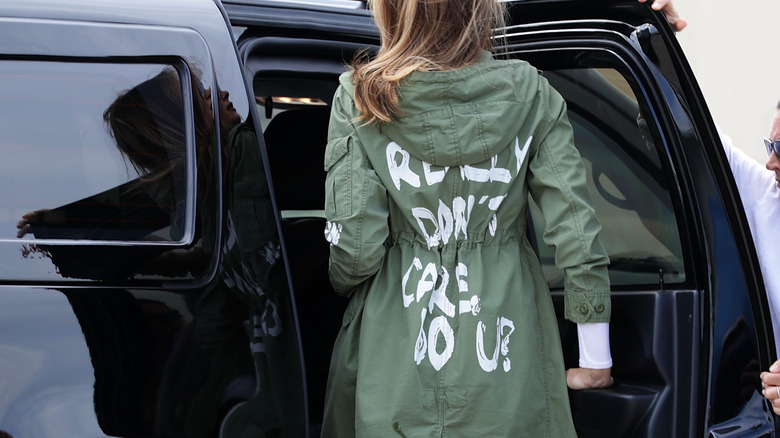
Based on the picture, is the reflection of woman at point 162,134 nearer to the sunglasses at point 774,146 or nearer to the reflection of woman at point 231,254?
the reflection of woman at point 231,254

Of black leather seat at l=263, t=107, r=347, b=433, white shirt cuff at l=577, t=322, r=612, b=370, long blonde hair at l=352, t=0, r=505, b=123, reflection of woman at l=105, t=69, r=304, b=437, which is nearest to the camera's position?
reflection of woman at l=105, t=69, r=304, b=437

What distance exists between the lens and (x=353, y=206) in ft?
5.49

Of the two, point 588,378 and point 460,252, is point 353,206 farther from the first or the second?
point 588,378

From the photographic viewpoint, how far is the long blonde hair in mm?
1629

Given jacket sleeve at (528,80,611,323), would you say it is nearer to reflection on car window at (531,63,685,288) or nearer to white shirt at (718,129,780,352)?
reflection on car window at (531,63,685,288)

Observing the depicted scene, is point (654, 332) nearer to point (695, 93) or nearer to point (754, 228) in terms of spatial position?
point (754, 228)

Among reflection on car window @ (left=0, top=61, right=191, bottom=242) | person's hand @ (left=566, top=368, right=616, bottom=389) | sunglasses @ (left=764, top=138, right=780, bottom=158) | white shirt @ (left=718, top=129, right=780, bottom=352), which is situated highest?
reflection on car window @ (left=0, top=61, right=191, bottom=242)

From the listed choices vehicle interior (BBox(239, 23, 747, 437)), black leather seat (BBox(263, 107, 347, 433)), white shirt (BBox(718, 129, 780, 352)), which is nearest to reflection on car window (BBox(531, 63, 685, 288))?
vehicle interior (BBox(239, 23, 747, 437))

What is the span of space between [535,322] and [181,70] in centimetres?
82

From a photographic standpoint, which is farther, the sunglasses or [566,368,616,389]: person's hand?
the sunglasses

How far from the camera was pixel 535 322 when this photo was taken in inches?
67.6

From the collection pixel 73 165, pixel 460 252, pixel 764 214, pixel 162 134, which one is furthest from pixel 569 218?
pixel 73 165

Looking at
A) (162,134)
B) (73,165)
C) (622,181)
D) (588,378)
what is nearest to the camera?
(73,165)

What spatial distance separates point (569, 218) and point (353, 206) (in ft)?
1.34
